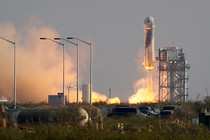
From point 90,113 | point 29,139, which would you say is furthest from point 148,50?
point 29,139

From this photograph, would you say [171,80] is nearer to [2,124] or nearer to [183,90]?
[183,90]

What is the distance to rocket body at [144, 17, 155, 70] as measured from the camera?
487ft

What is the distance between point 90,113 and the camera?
6397 centimetres

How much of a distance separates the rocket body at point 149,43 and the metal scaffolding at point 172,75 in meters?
17.5

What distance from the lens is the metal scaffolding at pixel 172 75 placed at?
171750 millimetres

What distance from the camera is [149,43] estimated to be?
15175cm

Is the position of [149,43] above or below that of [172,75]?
above

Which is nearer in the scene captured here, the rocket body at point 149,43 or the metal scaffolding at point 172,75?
the rocket body at point 149,43

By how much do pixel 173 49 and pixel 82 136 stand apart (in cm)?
14217

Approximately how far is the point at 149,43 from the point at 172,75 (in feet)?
77.6

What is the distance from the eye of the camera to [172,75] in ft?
570

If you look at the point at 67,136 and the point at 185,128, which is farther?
the point at 185,128

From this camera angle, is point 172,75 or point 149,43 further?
point 172,75

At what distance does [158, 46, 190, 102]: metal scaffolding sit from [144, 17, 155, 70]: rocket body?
690 inches
